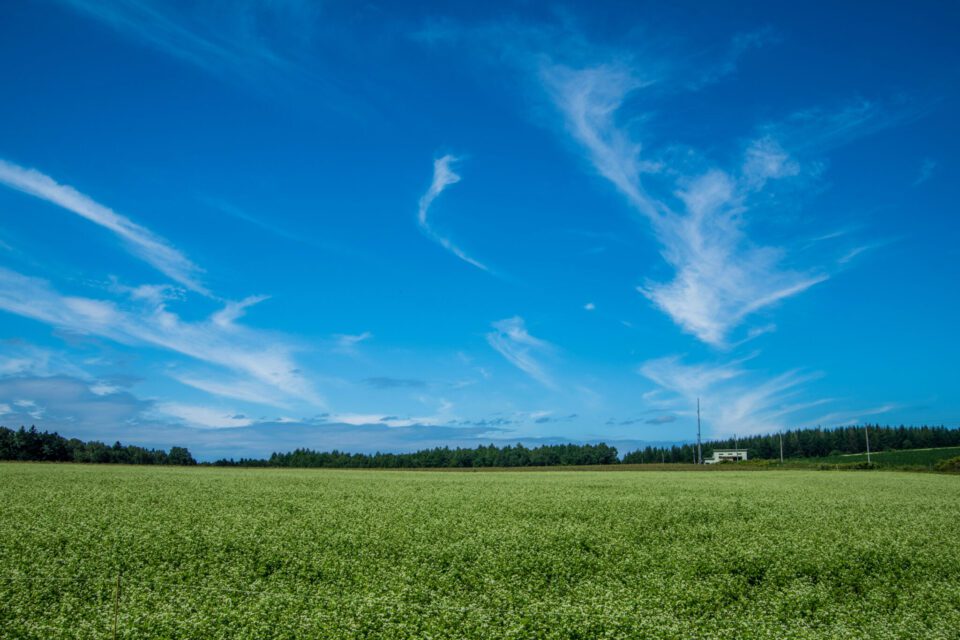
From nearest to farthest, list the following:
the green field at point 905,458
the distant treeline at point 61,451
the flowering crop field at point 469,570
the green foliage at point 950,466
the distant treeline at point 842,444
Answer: the flowering crop field at point 469,570, the green foliage at point 950,466, the distant treeline at point 61,451, the green field at point 905,458, the distant treeline at point 842,444

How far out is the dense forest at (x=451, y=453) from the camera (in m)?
104

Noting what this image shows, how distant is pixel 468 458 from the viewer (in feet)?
484

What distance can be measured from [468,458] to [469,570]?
5296 inches

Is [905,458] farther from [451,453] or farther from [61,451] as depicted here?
[61,451]

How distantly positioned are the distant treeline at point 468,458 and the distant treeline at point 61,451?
906 inches

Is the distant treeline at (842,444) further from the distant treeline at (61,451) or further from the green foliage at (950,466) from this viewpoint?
the distant treeline at (61,451)

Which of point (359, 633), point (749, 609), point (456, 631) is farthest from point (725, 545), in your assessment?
point (359, 633)

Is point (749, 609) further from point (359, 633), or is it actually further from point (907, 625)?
point (359, 633)

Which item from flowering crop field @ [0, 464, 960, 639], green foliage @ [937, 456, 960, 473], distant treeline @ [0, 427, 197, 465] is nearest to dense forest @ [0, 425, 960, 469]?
distant treeline @ [0, 427, 197, 465]

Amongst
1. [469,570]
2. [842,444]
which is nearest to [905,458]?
[842,444]

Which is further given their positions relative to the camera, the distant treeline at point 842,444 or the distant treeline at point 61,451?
→ the distant treeline at point 842,444

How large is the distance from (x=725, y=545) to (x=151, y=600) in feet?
54.9

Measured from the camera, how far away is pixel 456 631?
11805mm

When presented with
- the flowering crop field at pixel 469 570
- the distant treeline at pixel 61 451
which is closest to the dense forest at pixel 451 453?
the distant treeline at pixel 61 451
